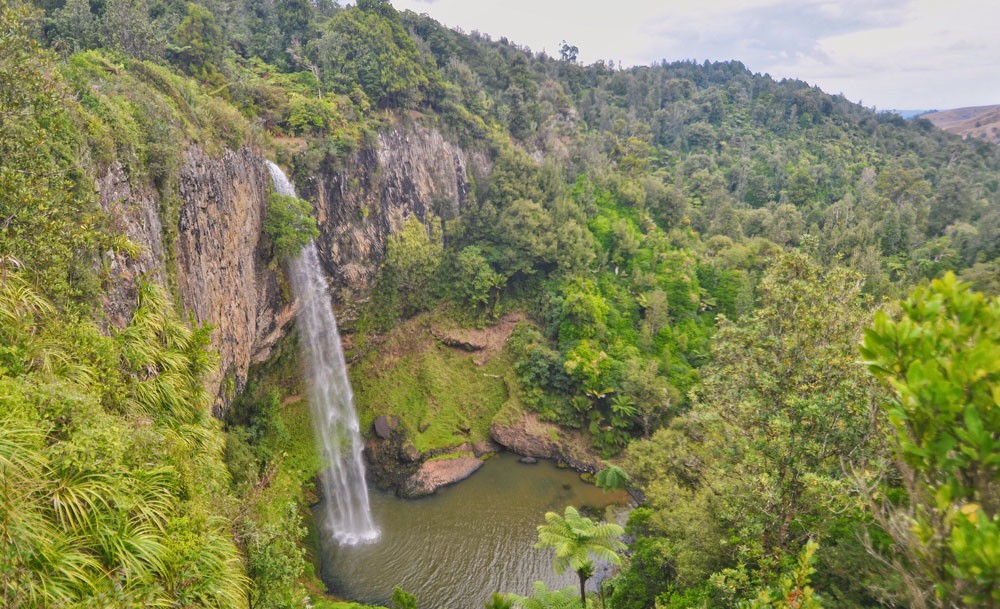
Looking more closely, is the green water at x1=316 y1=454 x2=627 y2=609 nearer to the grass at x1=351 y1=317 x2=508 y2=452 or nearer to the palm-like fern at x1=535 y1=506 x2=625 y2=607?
the grass at x1=351 y1=317 x2=508 y2=452

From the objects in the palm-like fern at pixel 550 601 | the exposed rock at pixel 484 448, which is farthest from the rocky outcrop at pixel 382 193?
the palm-like fern at pixel 550 601

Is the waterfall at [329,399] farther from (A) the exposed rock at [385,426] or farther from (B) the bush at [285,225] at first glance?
(B) the bush at [285,225]

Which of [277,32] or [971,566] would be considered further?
[277,32]

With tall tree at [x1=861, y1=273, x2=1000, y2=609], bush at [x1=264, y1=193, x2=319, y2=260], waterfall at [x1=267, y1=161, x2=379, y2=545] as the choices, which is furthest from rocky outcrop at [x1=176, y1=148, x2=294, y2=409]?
tall tree at [x1=861, y1=273, x2=1000, y2=609]

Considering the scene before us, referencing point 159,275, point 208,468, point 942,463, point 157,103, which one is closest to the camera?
point 942,463

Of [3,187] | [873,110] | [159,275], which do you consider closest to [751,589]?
[3,187]

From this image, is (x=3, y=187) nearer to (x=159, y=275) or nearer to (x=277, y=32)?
(x=159, y=275)
